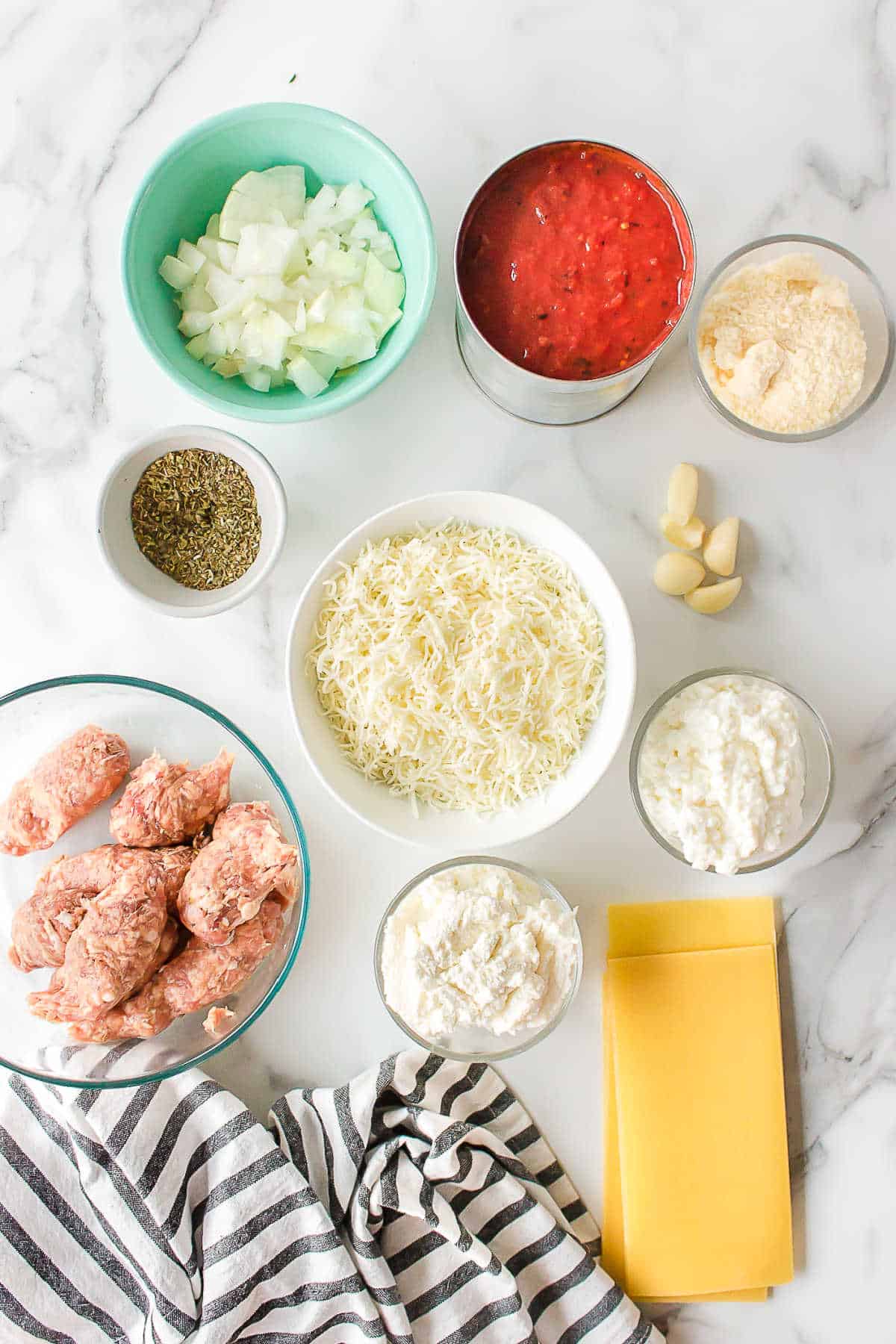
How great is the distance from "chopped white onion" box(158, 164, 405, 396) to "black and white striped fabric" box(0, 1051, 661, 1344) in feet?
3.91

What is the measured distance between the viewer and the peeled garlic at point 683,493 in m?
1.79

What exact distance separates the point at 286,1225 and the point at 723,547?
136 cm

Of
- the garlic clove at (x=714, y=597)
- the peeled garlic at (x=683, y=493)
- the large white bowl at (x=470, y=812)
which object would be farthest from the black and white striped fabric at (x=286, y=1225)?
the peeled garlic at (x=683, y=493)

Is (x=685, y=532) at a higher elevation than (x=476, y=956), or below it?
higher

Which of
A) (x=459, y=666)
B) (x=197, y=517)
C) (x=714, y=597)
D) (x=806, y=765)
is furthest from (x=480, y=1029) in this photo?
(x=197, y=517)

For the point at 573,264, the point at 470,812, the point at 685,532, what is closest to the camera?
the point at 573,264

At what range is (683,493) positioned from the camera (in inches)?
70.4

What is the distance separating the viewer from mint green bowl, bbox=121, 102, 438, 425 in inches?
63.2

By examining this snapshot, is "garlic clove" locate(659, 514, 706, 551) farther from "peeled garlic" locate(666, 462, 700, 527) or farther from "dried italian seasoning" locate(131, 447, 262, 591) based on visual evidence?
"dried italian seasoning" locate(131, 447, 262, 591)

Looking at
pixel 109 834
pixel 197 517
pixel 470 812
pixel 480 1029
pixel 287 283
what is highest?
pixel 287 283

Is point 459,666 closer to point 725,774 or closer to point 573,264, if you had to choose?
point 725,774

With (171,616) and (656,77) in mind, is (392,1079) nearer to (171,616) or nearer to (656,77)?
(171,616)

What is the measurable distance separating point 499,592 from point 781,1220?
1.21 metres

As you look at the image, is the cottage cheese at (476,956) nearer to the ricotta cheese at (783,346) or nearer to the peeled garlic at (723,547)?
the peeled garlic at (723,547)
